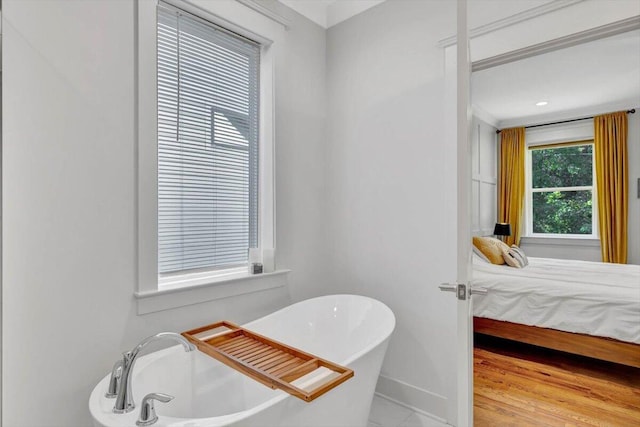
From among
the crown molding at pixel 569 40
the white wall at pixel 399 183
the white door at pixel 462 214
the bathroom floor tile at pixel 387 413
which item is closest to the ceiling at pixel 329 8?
the white wall at pixel 399 183

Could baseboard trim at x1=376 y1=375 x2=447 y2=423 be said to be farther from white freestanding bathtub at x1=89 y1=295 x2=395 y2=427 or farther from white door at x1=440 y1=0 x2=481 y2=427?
white door at x1=440 y1=0 x2=481 y2=427

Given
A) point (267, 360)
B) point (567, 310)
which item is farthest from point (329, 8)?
point (567, 310)

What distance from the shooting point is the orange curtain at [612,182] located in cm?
443

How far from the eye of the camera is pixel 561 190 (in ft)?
16.6

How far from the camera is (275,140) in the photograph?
2.26 metres

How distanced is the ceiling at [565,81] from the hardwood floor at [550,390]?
2.61 m

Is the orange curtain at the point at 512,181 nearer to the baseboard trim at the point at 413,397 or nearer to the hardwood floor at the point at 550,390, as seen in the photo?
the hardwood floor at the point at 550,390

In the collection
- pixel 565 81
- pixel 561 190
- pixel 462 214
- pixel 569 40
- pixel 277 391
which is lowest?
pixel 277 391

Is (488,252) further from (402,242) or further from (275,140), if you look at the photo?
(275,140)

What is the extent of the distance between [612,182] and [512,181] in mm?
1180

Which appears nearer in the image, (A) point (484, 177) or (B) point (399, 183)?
(B) point (399, 183)

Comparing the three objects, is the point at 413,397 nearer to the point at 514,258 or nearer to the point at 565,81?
the point at 514,258

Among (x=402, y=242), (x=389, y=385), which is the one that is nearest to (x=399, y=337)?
(x=389, y=385)

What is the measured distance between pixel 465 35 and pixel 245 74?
1424mm
